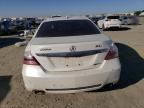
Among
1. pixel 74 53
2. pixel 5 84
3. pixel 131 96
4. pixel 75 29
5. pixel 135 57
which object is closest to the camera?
pixel 74 53

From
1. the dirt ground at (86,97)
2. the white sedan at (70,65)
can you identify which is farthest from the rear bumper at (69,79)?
the dirt ground at (86,97)

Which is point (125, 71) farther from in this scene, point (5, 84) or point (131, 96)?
point (5, 84)

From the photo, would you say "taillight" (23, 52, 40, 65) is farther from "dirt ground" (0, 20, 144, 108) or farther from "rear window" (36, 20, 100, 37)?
→ "rear window" (36, 20, 100, 37)

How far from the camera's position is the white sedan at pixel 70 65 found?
5.62m

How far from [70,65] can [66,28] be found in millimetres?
1557

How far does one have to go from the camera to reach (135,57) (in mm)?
10414

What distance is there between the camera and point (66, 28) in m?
7.01

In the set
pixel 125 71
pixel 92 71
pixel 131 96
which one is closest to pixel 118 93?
pixel 131 96

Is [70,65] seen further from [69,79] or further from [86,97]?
[86,97]

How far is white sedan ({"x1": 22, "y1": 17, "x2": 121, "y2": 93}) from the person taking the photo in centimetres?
562

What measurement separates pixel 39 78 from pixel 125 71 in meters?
3.32

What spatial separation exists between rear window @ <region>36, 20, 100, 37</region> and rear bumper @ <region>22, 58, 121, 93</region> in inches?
45.7

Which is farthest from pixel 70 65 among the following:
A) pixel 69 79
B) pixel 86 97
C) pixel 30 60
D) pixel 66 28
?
pixel 66 28

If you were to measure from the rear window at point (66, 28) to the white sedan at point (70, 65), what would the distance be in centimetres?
79
